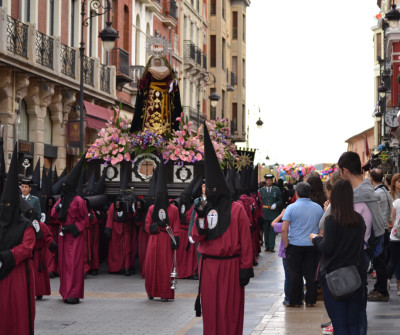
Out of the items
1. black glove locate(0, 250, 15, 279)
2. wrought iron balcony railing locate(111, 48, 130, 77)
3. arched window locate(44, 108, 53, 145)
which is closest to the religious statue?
black glove locate(0, 250, 15, 279)

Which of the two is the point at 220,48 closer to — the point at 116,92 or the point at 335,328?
the point at 116,92

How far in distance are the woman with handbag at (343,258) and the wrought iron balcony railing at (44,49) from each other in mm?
22016

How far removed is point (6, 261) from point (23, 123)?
2192 cm

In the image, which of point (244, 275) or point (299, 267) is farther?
point (299, 267)

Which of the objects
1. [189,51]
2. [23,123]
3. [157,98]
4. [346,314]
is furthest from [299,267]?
[189,51]

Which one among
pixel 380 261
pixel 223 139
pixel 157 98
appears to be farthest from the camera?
pixel 223 139

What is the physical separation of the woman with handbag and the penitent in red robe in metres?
1.33

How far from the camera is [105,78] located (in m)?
36.7

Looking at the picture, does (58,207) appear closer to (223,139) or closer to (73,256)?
(73,256)

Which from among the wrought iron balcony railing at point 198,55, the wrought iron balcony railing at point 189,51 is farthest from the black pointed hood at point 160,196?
the wrought iron balcony railing at point 198,55

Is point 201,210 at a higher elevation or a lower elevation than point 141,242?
higher

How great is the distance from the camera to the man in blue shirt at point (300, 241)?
1245cm

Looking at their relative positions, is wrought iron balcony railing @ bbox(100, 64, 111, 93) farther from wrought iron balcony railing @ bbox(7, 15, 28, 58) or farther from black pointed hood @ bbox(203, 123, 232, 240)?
black pointed hood @ bbox(203, 123, 232, 240)

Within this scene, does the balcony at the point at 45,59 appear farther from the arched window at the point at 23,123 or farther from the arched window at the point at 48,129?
the arched window at the point at 48,129
